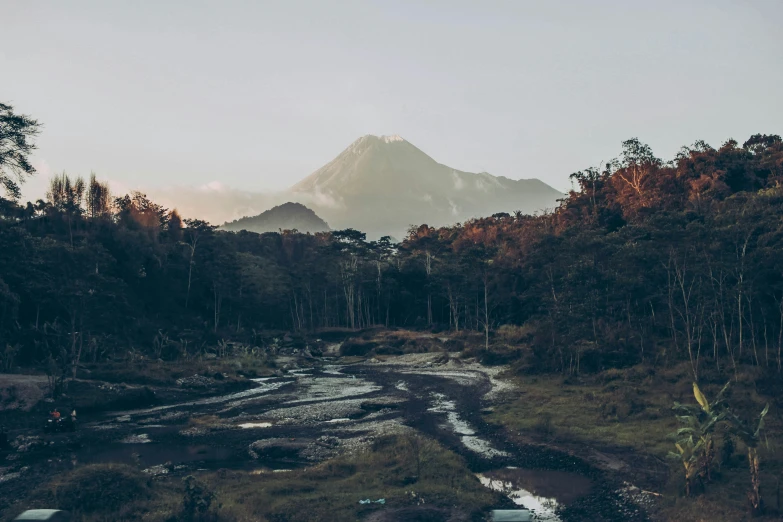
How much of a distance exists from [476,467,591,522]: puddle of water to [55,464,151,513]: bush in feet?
38.4

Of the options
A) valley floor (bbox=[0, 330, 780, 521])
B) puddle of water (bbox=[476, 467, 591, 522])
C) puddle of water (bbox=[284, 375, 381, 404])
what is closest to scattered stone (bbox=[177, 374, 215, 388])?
valley floor (bbox=[0, 330, 780, 521])

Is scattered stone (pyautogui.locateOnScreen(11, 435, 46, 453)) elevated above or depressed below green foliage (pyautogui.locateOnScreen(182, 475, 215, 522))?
below

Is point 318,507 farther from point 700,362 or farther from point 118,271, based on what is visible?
point 118,271

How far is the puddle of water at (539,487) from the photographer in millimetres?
16691

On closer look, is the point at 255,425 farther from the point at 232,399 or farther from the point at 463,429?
the point at 463,429

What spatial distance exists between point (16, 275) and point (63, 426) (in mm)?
29625

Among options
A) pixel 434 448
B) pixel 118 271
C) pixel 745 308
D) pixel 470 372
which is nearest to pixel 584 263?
pixel 745 308

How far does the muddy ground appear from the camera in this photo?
18.4m

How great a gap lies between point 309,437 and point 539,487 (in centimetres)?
1273

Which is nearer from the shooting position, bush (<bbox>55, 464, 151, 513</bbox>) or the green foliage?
the green foliage

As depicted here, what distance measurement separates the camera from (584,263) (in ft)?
147

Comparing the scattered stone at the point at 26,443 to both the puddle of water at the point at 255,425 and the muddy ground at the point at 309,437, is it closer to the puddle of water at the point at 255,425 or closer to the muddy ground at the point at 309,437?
the muddy ground at the point at 309,437

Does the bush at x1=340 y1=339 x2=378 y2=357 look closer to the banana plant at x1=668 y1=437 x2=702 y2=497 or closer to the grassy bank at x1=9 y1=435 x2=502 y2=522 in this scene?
the grassy bank at x1=9 y1=435 x2=502 y2=522

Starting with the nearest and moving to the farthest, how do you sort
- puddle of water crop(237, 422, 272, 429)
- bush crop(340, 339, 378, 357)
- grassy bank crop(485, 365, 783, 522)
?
grassy bank crop(485, 365, 783, 522) → puddle of water crop(237, 422, 272, 429) → bush crop(340, 339, 378, 357)
